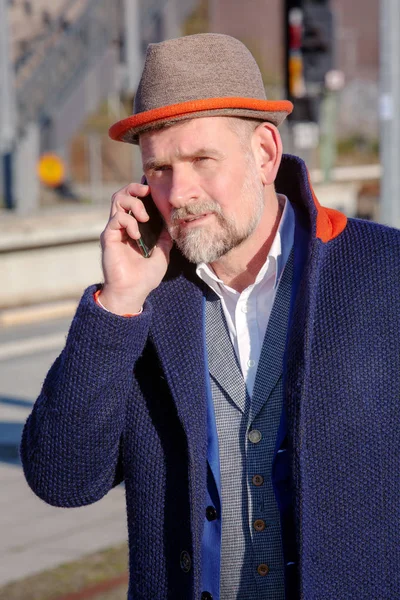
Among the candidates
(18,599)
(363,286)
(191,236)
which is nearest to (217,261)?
(191,236)

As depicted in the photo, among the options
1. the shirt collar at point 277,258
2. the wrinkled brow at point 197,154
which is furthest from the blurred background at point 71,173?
the wrinkled brow at point 197,154

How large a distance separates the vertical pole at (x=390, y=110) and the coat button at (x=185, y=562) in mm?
7266

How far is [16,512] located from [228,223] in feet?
14.3

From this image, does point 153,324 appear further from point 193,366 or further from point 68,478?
point 68,478

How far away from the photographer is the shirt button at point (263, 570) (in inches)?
98.7

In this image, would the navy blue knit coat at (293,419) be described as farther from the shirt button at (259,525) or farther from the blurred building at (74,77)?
the blurred building at (74,77)

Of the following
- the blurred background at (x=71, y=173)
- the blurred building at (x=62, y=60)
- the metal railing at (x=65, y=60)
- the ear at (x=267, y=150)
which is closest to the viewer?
the ear at (x=267, y=150)

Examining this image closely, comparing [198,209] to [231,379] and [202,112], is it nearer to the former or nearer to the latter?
[202,112]

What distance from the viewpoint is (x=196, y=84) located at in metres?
2.50

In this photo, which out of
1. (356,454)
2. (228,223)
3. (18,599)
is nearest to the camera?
(356,454)

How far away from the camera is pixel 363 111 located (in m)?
49.8

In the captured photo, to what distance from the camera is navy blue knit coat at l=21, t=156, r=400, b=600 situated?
2.41 metres

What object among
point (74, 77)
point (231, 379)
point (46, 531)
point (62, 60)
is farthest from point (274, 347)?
point (74, 77)

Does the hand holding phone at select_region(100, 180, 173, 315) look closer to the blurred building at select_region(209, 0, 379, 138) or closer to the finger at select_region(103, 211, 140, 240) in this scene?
the finger at select_region(103, 211, 140, 240)
